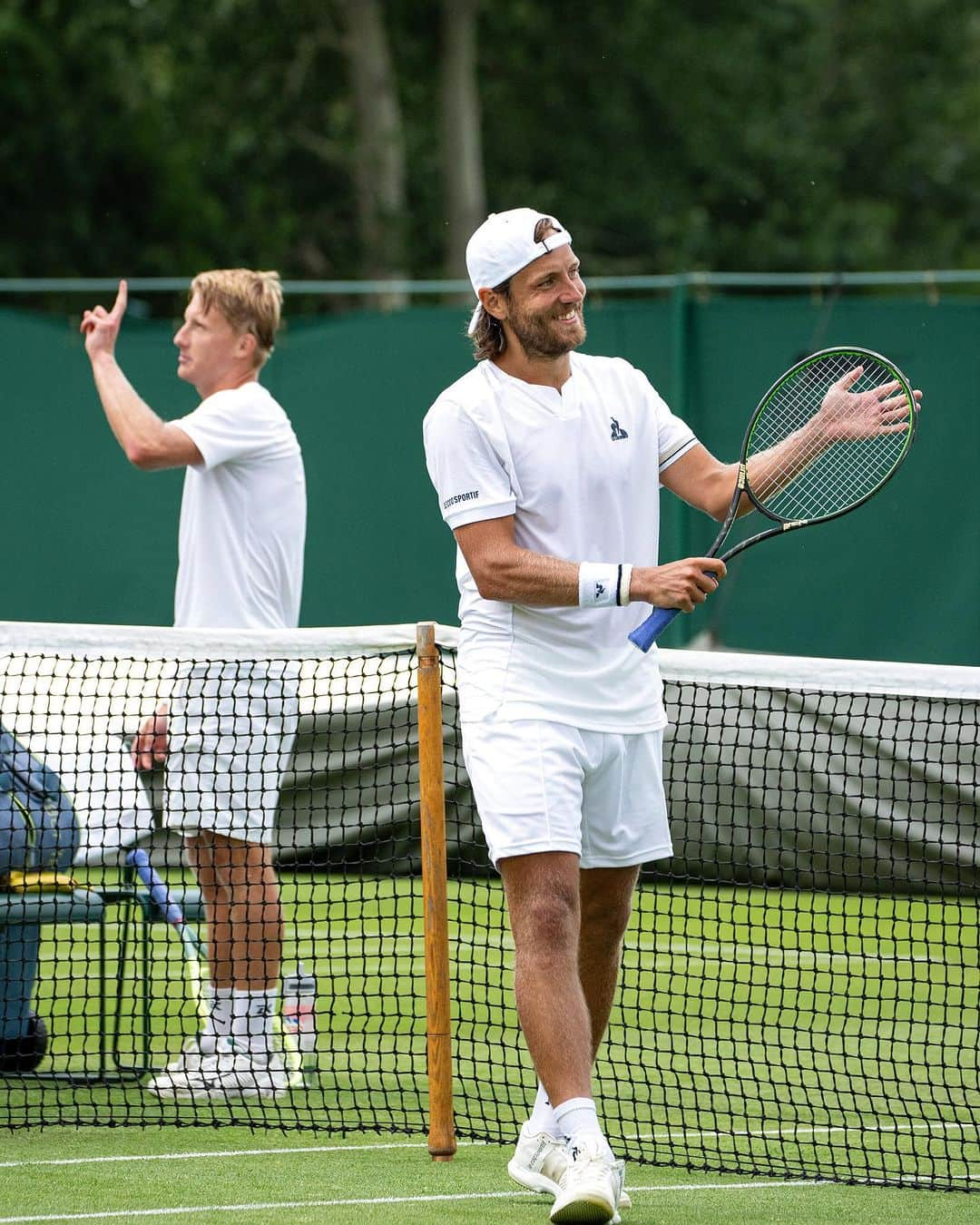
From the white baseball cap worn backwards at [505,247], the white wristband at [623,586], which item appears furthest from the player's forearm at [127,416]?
the white wristband at [623,586]

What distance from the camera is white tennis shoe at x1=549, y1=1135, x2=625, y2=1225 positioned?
3738 millimetres

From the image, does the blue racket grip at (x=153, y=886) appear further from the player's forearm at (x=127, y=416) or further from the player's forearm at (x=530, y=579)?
the player's forearm at (x=530, y=579)

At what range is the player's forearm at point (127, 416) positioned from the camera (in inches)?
206

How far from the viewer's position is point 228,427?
528 cm

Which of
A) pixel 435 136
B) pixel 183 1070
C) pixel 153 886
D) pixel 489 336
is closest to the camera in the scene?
pixel 489 336

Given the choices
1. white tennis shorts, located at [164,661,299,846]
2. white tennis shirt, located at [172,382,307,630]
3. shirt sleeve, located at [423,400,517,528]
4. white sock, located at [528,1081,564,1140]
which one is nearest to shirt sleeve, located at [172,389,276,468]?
white tennis shirt, located at [172,382,307,630]

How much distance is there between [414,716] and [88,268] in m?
17.2

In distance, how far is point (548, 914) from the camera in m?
3.99

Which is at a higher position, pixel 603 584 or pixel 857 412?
pixel 857 412

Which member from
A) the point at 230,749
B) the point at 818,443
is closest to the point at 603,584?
the point at 818,443

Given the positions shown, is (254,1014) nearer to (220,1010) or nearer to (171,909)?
(220,1010)

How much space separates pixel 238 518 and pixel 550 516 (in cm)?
141

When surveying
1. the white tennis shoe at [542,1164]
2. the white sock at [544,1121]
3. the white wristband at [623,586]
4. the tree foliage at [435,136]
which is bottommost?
the white tennis shoe at [542,1164]

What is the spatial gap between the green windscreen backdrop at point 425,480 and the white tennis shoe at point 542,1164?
647 centimetres
